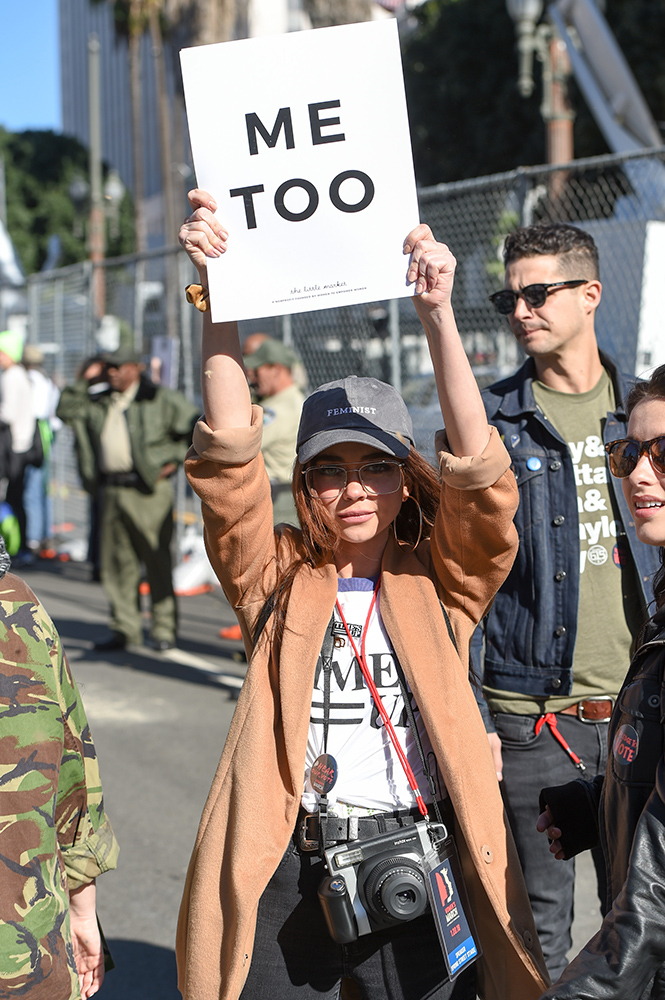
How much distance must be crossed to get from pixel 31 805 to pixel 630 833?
101cm

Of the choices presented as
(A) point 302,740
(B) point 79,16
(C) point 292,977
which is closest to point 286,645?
(A) point 302,740

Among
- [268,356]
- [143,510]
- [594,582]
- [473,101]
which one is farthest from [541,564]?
[473,101]

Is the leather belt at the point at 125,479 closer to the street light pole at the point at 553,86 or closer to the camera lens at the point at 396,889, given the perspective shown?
the street light pole at the point at 553,86

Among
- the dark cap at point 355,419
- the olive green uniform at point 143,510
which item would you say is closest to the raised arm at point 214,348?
the dark cap at point 355,419

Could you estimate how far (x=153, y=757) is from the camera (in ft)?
18.5

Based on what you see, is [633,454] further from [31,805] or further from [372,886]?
[31,805]

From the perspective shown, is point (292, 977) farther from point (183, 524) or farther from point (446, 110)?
point (446, 110)

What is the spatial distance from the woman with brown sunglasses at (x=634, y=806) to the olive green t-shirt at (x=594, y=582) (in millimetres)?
807

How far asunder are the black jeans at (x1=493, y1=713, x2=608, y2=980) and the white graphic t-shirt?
33.5 inches

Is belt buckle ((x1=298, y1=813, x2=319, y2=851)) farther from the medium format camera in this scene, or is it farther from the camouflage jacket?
the camouflage jacket

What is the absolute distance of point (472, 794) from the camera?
2.08 metres

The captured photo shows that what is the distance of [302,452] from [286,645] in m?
0.40

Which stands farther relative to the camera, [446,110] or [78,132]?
[78,132]

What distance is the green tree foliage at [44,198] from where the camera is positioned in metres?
51.8
